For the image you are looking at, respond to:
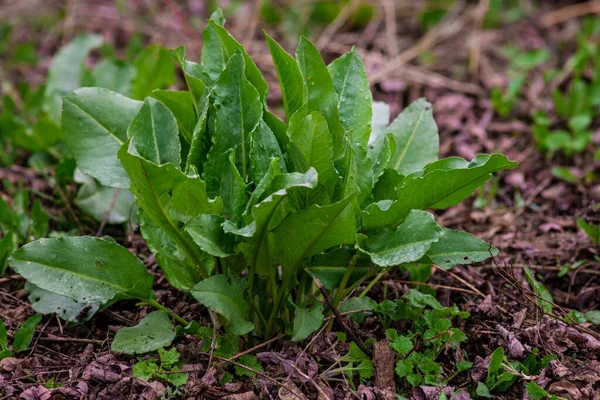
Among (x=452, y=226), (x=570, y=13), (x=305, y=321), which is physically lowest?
(x=452, y=226)

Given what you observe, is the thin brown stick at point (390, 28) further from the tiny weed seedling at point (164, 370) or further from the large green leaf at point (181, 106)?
the tiny weed seedling at point (164, 370)

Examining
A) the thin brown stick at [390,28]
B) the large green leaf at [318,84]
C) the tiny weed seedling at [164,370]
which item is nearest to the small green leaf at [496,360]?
the large green leaf at [318,84]

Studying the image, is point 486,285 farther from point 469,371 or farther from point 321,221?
point 321,221

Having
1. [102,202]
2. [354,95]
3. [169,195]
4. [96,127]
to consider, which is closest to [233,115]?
[169,195]

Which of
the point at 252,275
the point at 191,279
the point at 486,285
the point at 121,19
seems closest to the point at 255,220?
the point at 252,275

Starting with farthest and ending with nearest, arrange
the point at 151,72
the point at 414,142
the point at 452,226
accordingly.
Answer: the point at 151,72, the point at 452,226, the point at 414,142

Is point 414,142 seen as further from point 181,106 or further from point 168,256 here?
point 168,256

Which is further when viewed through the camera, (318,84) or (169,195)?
(318,84)

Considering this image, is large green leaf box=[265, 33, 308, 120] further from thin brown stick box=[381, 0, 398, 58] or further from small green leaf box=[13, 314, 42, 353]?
thin brown stick box=[381, 0, 398, 58]
